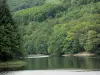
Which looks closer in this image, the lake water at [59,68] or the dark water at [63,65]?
the lake water at [59,68]

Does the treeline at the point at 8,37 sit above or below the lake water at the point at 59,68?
above

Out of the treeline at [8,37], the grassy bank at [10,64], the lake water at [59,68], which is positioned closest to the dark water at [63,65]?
the lake water at [59,68]

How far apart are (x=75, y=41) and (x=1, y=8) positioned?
90.1 m

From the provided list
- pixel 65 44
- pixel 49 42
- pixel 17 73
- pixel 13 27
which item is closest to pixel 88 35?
pixel 65 44

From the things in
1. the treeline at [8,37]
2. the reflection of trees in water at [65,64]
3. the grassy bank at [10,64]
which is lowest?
the reflection of trees in water at [65,64]

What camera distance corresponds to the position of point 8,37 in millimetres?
82500

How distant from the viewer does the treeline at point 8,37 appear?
80.5 metres

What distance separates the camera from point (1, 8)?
8494 centimetres

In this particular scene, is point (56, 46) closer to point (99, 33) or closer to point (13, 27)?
point (99, 33)

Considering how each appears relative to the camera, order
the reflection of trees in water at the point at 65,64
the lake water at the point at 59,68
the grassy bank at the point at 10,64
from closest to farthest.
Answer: the lake water at the point at 59,68 → the reflection of trees in water at the point at 65,64 → the grassy bank at the point at 10,64

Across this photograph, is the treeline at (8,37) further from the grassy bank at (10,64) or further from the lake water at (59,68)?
the lake water at (59,68)

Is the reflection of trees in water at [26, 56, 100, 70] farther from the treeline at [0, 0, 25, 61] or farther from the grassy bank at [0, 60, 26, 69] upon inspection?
the treeline at [0, 0, 25, 61]

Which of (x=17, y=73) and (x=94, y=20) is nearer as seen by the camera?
(x=17, y=73)

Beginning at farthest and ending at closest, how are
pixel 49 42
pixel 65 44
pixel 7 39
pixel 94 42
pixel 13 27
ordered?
pixel 49 42 < pixel 65 44 < pixel 94 42 < pixel 13 27 < pixel 7 39
